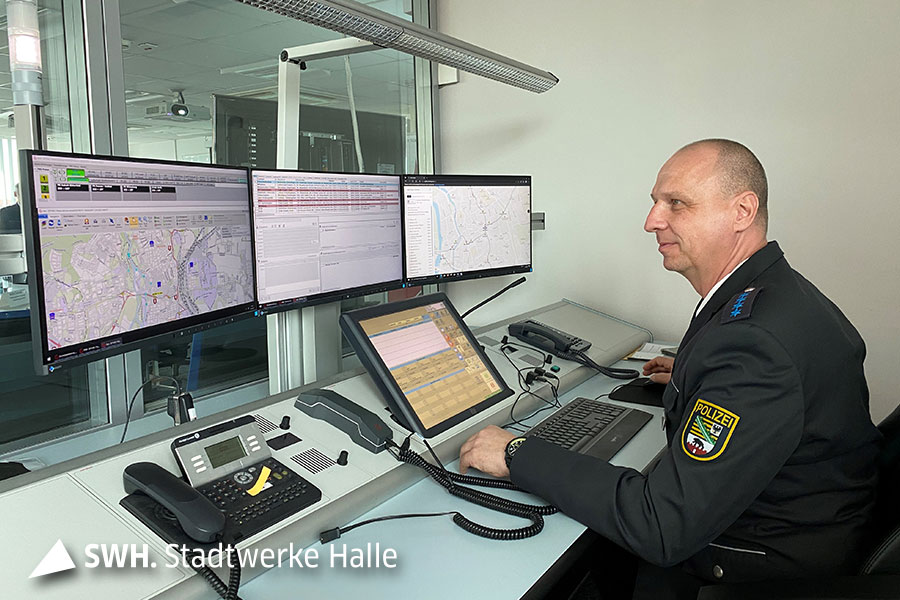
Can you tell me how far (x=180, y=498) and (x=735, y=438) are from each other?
85 cm

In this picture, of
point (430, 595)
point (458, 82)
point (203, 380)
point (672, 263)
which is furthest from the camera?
point (458, 82)

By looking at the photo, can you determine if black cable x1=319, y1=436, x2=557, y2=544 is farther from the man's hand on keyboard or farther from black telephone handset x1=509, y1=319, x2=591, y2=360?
black telephone handset x1=509, y1=319, x2=591, y2=360

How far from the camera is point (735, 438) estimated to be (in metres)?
0.96

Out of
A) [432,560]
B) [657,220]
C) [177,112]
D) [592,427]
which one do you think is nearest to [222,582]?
[432,560]

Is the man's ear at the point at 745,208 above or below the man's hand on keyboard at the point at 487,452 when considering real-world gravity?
above

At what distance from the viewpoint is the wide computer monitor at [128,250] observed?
0.99 m

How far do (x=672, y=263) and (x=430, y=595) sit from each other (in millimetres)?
835

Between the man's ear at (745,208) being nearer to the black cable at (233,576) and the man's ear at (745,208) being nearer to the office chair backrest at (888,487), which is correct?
Answer: the office chair backrest at (888,487)

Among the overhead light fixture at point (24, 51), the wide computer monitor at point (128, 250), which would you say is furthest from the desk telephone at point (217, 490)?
the overhead light fixture at point (24, 51)

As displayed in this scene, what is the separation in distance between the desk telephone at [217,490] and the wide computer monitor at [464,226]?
94cm

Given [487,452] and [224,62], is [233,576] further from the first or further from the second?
[224,62]

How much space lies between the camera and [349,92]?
266 cm

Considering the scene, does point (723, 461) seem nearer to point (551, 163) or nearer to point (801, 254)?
point (801, 254)

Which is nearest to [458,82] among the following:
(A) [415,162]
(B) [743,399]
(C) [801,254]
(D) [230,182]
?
(A) [415,162]
